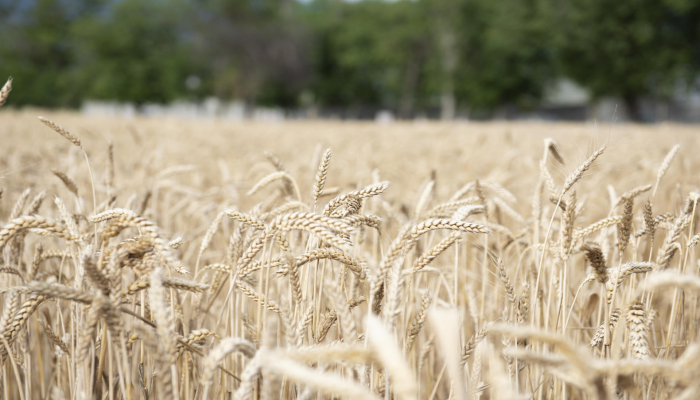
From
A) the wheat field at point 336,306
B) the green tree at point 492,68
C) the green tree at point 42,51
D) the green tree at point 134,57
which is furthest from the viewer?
the green tree at point 134,57

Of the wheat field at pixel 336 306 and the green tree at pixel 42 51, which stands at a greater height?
the green tree at pixel 42 51

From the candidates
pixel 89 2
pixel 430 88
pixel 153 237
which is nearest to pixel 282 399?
pixel 153 237

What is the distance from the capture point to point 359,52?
4975cm

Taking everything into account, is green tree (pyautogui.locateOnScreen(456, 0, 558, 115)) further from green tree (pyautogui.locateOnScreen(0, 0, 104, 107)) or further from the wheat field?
the wheat field

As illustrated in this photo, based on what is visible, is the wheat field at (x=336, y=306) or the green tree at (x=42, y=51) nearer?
the wheat field at (x=336, y=306)

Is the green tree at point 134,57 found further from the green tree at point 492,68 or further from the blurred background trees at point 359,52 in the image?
the green tree at point 492,68

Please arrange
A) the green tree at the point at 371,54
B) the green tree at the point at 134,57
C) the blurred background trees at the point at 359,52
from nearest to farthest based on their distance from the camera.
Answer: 1. the blurred background trees at the point at 359,52
2. the green tree at the point at 371,54
3. the green tree at the point at 134,57

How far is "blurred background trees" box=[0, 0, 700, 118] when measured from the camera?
2842cm

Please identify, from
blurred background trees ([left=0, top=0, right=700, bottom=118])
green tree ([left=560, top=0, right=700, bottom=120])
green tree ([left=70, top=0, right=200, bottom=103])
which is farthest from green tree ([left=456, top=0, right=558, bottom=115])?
green tree ([left=70, top=0, right=200, bottom=103])

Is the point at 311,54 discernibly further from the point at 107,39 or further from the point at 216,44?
the point at 107,39

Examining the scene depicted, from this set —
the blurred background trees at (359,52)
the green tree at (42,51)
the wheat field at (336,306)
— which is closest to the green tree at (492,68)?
the blurred background trees at (359,52)

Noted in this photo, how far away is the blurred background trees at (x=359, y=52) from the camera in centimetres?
2842

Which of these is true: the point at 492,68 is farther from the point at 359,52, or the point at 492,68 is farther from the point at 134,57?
the point at 134,57

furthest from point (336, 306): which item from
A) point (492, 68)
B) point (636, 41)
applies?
point (492, 68)
